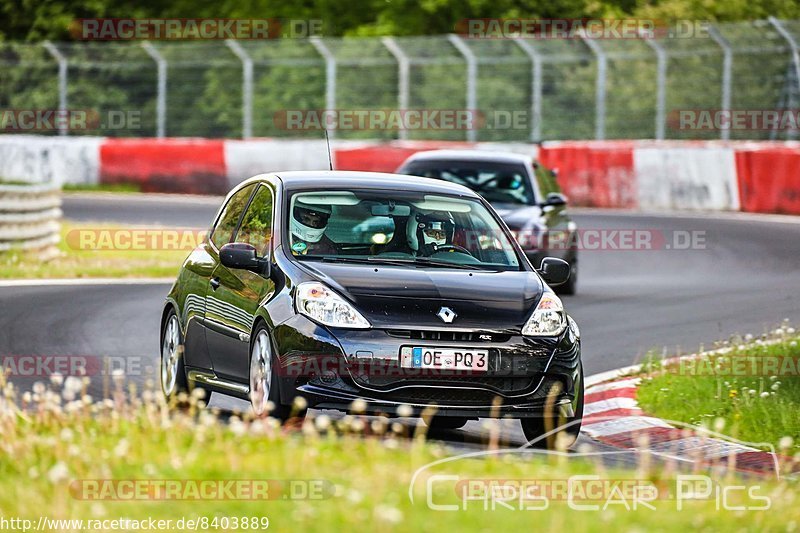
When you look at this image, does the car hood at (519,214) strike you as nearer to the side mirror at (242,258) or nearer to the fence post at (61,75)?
the side mirror at (242,258)

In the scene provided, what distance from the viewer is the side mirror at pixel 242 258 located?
32.2ft

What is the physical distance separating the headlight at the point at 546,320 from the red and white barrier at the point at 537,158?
61.2 ft

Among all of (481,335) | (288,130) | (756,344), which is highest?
(481,335)

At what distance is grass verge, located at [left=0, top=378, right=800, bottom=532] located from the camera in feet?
19.6

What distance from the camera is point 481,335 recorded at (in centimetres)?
925

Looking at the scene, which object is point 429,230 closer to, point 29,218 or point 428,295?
point 428,295

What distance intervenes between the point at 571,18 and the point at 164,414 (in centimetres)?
4223

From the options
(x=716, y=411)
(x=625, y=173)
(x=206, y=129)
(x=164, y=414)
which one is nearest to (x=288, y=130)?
(x=206, y=129)

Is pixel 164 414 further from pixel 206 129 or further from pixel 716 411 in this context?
pixel 206 129

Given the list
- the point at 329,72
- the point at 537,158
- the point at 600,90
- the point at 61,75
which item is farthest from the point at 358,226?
the point at 61,75

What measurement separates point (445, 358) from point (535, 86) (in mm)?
24398

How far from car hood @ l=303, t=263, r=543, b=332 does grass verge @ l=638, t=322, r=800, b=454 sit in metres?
1.27

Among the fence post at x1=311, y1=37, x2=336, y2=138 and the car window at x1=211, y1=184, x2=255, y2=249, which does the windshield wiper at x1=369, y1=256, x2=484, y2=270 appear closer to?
the car window at x1=211, y1=184, x2=255, y2=249

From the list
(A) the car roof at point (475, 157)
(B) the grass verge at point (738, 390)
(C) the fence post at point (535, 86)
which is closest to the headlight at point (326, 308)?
(B) the grass verge at point (738, 390)
